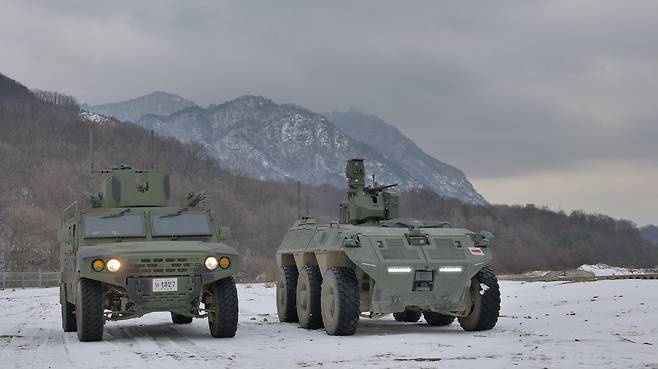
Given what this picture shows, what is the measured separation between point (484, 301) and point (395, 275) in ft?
5.63

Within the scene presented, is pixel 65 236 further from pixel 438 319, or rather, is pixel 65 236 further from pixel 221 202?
pixel 221 202

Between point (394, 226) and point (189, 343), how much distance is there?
4.23 m

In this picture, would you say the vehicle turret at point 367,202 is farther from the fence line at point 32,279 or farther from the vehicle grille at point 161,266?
the fence line at point 32,279

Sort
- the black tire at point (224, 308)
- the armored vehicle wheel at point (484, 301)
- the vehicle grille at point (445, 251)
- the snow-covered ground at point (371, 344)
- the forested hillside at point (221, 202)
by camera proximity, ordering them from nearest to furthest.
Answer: the snow-covered ground at point (371, 344) → the black tire at point (224, 308) → the vehicle grille at point (445, 251) → the armored vehicle wheel at point (484, 301) → the forested hillside at point (221, 202)

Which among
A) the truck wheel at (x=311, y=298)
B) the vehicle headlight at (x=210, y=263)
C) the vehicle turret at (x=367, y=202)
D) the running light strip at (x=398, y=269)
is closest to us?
the vehicle headlight at (x=210, y=263)

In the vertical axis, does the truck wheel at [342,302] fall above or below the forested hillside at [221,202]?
below

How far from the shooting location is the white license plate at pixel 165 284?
1289 centimetres

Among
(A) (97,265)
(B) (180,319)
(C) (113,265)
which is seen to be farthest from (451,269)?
(B) (180,319)

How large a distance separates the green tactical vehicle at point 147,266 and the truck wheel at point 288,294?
2.64m

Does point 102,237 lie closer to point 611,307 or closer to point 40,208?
point 611,307

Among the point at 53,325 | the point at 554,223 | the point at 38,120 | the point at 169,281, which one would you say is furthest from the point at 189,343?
the point at 554,223

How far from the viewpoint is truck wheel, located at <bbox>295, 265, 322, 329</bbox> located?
15.5 meters

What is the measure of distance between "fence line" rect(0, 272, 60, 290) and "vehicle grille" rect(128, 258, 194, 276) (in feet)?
110

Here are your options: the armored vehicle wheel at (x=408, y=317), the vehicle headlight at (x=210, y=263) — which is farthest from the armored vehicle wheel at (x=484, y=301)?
the vehicle headlight at (x=210, y=263)
